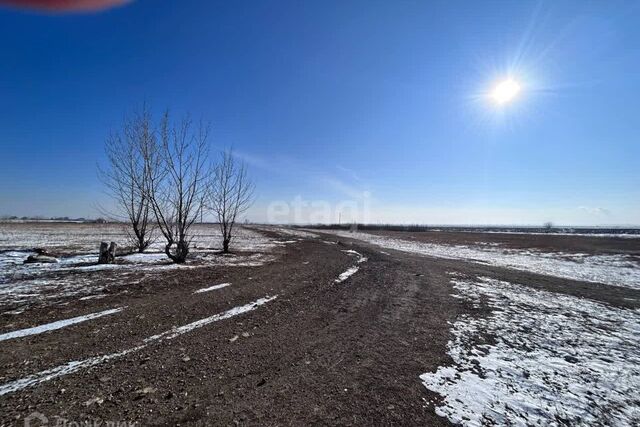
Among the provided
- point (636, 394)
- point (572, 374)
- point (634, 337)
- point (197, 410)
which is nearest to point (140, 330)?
point (197, 410)

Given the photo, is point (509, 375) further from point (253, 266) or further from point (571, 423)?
point (253, 266)

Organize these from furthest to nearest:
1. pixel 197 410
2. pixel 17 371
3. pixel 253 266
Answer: pixel 253 266 → pixel 17 371 → pixel 197 410

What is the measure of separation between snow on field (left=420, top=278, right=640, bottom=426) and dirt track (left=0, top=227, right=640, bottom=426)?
1.24ft

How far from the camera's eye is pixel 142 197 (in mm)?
15969

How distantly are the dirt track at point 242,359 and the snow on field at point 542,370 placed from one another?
1.24 ft

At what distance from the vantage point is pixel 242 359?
4188 millimetres

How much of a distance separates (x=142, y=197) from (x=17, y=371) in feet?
46.5

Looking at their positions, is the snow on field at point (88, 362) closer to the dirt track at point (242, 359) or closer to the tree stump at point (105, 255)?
the dirt track at point (242, 359)

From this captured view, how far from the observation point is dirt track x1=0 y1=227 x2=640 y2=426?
300cm

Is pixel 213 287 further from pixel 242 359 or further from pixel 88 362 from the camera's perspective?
pixel 242 359

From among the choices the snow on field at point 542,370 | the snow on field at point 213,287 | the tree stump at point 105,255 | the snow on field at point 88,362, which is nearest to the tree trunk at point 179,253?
the tree stump at point 105,255

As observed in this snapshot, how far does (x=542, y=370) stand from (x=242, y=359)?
4.53m

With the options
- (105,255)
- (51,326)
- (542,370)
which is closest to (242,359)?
(51,326)

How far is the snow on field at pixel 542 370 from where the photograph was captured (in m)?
3.23
